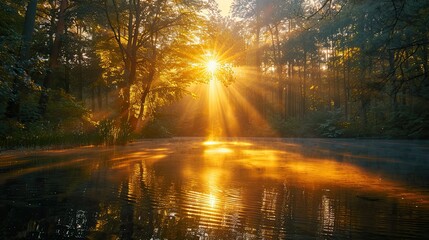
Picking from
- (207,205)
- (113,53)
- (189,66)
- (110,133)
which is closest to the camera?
(207,205)

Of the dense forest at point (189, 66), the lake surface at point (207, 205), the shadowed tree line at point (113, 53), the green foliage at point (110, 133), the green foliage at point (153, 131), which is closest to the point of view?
the lake surface at point (207, 205)

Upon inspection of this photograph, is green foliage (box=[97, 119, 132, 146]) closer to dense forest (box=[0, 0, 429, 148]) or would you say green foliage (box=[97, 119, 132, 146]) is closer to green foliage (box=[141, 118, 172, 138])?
dense forest (box=[0, 0, 429, 148])

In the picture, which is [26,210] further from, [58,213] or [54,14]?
[54,14]

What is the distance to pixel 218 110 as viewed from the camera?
41.7 m

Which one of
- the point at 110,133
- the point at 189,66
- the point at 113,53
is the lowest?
the point at 110,133

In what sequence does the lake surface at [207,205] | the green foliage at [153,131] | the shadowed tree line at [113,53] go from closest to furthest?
the lake surface at [207,205] → the shadowed tree line at [113,53] → the green foliage at [153,131]

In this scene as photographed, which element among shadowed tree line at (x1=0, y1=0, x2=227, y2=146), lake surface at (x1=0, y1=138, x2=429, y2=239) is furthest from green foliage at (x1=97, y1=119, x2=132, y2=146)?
lake surface at (x1=0, y1=138, x2=429, y2=239)

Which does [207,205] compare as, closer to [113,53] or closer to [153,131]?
[113,53]

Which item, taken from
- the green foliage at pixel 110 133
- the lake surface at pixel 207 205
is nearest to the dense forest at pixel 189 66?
the green foliage at pixel 110 133

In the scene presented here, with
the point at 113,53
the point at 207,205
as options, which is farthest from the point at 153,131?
the point at 207,205

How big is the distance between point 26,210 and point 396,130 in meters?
30.3

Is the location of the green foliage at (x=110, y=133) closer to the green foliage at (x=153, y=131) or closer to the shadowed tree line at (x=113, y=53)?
the shadowed tree line at (x=113, y=53)

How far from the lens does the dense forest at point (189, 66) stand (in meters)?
11.5

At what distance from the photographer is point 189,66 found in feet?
80.1
